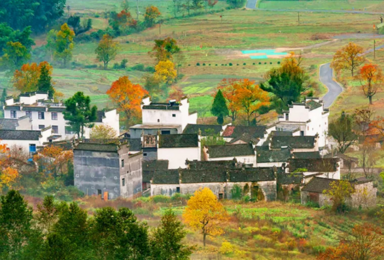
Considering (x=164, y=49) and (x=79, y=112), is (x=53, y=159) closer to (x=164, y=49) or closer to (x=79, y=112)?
(x=79, y=112)

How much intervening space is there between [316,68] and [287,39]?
23629 mm

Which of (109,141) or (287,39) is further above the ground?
(287,39)

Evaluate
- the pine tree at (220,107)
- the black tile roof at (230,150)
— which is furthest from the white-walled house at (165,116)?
the black tile roof at (230,150)

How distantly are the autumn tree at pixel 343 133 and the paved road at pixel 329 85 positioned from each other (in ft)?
51.4

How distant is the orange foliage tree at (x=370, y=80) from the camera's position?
95812 mm

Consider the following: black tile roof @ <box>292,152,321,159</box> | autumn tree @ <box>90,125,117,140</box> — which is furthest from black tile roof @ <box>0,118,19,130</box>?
black tile roof @ <box>292,152,321,159</box>

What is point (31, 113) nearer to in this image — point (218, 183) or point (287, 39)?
point (218, 183)

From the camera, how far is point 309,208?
65.6 metres

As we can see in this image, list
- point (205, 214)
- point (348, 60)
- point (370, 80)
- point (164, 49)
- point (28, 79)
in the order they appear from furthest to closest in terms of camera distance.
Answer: point (164, 49), point (348, 60), point (28, 79), point (370, 80), point (205, 214)

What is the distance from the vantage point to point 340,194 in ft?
210

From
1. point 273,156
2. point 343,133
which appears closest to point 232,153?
point 273,156

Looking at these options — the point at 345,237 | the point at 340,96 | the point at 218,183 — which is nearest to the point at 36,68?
the point at 340,96

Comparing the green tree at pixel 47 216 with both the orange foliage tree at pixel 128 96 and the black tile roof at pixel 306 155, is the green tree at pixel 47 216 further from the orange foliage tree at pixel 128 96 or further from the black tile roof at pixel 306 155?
the orange foliage tree at pixel 128 96

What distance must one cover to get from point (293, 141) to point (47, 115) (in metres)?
23.9
